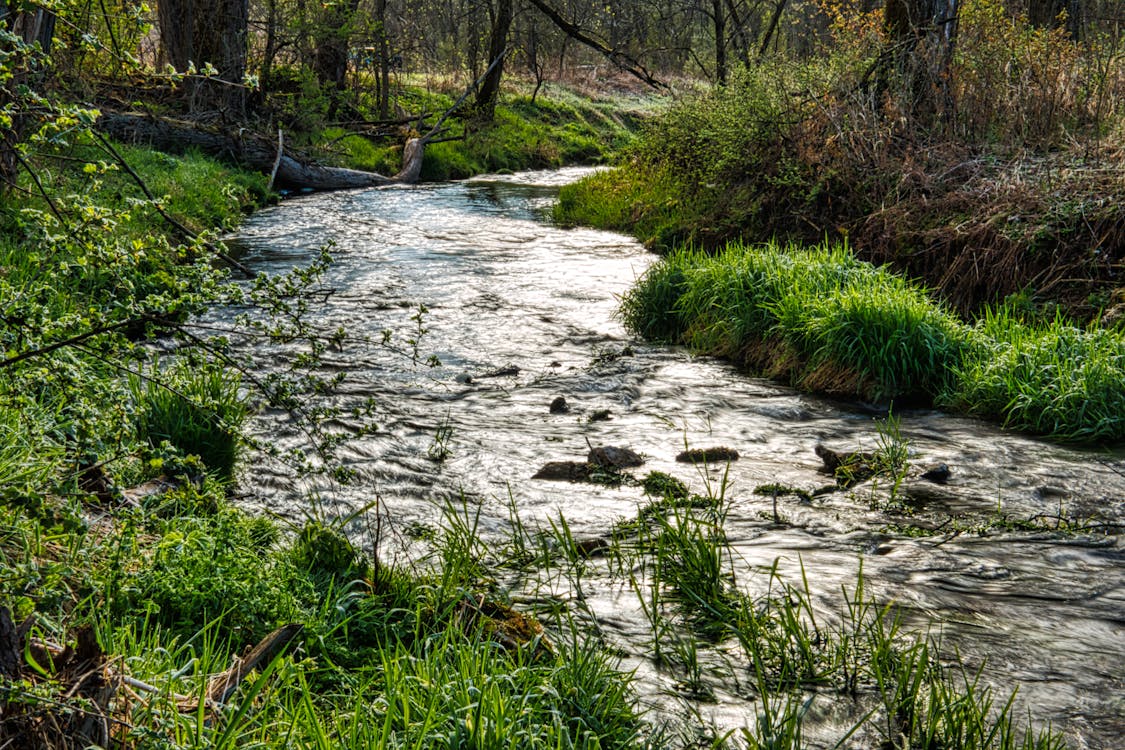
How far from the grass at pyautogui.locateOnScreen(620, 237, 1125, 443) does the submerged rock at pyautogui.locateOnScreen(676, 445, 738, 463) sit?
1856mm

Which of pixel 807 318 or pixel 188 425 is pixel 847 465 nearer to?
pixel 807 318

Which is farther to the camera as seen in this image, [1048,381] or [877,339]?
[877,339]

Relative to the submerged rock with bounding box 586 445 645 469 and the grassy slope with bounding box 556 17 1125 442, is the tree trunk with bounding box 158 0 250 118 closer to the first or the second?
the grassy slope with bounding box 556 17 1125 442

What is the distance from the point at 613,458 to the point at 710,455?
68 centimetres

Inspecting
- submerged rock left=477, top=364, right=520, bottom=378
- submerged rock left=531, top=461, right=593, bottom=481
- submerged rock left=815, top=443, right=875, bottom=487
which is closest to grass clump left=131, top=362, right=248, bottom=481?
submerged rock left=531, top=461, right=593, bottom=481

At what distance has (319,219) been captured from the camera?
1548 cm

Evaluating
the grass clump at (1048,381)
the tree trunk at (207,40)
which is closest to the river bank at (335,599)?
the grass clump at (1048,381)

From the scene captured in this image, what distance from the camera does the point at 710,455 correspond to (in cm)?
605

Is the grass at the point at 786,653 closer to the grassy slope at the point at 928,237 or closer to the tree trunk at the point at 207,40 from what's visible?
the grassy slope at the point at 928,237

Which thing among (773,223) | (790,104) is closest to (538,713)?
(773,223)

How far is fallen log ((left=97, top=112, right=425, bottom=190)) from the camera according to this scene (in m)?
16.4

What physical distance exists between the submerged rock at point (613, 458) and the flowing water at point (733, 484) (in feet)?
0.39

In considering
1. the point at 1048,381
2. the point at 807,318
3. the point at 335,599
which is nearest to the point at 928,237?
the point at 807,318

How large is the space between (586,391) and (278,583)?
4.08m
